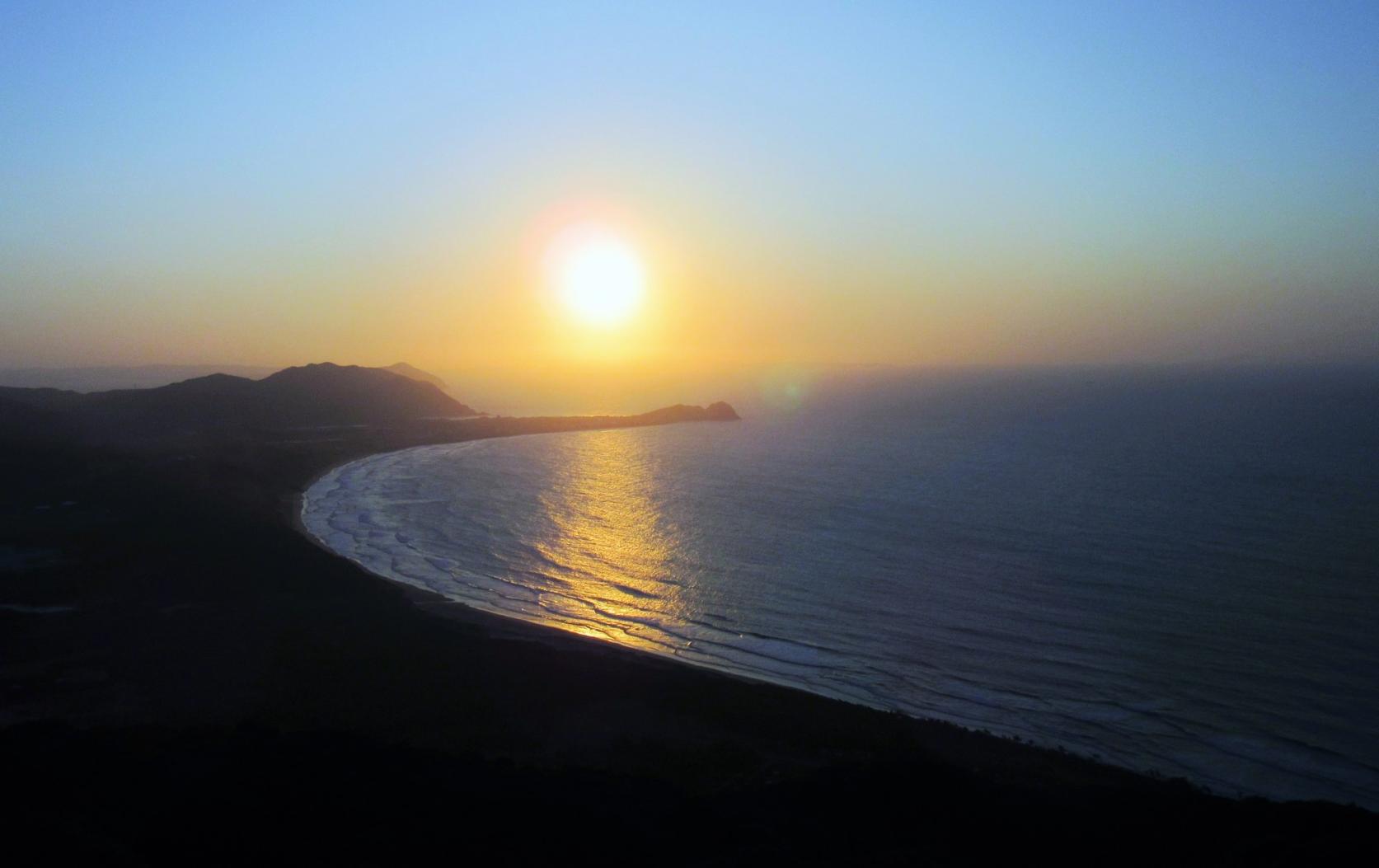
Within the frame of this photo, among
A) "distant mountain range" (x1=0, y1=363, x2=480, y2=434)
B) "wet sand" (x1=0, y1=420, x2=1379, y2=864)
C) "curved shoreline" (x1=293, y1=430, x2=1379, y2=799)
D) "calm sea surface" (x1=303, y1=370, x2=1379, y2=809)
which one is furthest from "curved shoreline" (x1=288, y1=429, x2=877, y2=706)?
"distant mountain range" (x1=0, y1=363, x2=480, y2=434)

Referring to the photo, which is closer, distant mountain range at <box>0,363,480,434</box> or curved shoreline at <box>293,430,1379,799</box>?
curved shoreline at <box>293,430,1379,799</box>

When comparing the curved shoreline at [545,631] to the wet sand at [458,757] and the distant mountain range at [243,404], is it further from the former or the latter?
the distant mountain range at [243,404]

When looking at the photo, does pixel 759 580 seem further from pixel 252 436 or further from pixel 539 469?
pixel 252 436

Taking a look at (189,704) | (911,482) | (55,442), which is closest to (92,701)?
(189,704)

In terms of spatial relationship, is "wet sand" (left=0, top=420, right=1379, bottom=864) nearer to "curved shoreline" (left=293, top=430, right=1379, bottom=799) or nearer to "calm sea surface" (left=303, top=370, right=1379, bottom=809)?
"curved shoreline" (left=293, top=430, right=1379, bottom=799)

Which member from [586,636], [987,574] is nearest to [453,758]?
[586,636]
